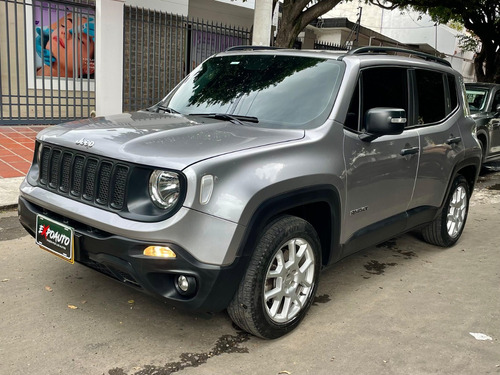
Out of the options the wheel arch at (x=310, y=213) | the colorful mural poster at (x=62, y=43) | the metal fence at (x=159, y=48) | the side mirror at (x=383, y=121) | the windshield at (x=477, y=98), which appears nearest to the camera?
the wheel arch at (x=310, y=213)

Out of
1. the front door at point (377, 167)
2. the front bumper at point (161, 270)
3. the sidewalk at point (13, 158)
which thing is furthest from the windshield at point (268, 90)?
the sidewalk at point (13, 158)

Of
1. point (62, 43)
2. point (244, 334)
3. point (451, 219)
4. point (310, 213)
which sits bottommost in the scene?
point (244, 334)

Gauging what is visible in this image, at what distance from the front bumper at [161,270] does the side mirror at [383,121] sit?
142 centimetres

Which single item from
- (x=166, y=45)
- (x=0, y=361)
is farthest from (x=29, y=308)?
(x=166, y=45)

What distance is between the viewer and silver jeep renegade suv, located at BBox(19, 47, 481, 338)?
2.78 meters

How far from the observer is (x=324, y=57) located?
395cm

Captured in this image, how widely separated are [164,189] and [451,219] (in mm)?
3676

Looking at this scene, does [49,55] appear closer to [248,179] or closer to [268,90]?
[268,90]

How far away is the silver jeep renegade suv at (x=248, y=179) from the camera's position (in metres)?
2.78

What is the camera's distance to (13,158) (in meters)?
7.70

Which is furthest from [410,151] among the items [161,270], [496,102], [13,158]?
[496,102]

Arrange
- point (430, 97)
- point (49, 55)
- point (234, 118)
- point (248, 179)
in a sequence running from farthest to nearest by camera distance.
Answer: point (49, 55), point (430, 97), point (234, 118), point (248, 179)

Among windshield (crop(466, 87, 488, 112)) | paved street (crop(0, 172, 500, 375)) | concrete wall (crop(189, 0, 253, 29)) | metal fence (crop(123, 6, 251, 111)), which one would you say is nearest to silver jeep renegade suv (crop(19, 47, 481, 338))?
paved street (crop(0, 172, 500, 375))

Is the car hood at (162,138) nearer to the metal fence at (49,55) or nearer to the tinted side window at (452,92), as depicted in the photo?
the tinted side window at (452,92)
